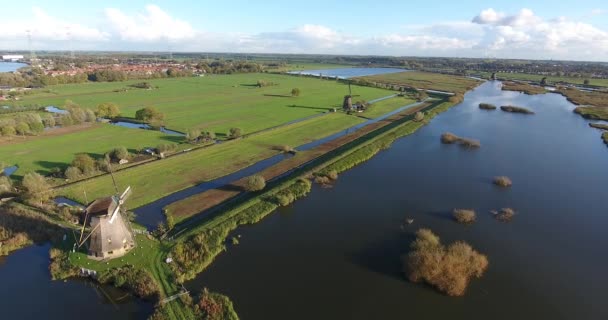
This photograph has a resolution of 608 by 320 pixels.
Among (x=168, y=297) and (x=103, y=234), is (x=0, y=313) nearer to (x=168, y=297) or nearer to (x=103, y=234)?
(x=103, y=234)

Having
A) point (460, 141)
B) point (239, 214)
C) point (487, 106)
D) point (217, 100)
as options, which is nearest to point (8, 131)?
point (239, 214)

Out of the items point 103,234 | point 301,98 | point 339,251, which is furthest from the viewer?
point 301,98

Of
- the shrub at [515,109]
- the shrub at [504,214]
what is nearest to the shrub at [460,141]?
the shrub at [504,214]

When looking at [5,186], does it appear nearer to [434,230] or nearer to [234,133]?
[234,133]

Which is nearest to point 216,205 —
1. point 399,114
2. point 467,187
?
point 467,187

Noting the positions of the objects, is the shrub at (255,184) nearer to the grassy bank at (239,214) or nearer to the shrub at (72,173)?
the grassy bank at (239,214)
